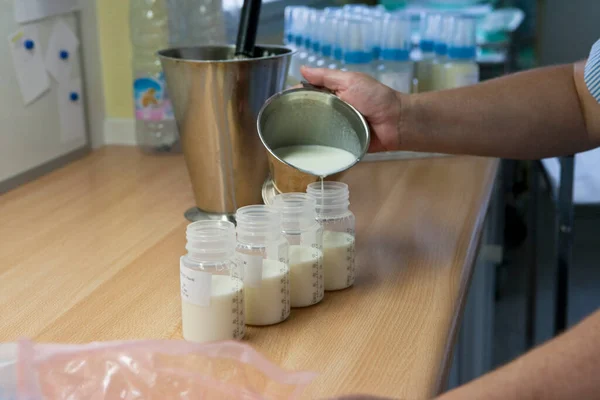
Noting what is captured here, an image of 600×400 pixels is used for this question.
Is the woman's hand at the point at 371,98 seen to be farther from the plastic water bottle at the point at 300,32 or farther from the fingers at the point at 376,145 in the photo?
the plastic water bottle at the point at 300,32

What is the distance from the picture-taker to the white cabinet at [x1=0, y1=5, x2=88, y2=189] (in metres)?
1.38

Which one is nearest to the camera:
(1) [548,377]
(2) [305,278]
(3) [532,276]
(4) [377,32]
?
(1) [548,377]

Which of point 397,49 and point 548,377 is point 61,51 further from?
point 548,377

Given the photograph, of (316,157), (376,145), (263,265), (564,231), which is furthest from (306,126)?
(564,231)

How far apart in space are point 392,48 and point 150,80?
523 mm

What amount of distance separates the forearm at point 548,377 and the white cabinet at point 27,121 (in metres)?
1.05

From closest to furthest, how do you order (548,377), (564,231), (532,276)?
(548,377), (564,231), (532,276)

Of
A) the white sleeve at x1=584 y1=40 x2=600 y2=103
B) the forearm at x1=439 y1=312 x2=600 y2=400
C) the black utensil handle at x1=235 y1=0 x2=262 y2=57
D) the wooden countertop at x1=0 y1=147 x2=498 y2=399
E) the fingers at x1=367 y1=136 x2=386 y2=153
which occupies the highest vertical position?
the black utensil handle at x1=235 y1=0 x2=262 y2=57

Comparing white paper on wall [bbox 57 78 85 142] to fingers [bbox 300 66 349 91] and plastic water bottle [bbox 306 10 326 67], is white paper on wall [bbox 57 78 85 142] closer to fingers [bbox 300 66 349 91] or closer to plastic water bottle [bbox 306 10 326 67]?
plastic water bottle [bbox 306 10 326 67]

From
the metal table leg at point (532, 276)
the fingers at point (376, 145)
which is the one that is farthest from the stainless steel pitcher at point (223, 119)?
the metal table leg at point (532, 276)

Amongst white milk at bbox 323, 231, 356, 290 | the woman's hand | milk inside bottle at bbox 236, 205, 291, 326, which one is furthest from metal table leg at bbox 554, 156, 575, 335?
milk inside bottle at bbox 236, 205, 291, 326

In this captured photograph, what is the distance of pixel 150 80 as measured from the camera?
1.63 meters

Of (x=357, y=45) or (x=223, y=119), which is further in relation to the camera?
(x=357, y=45)

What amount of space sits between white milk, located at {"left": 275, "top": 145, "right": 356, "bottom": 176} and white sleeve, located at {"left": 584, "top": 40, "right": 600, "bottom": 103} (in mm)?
398
